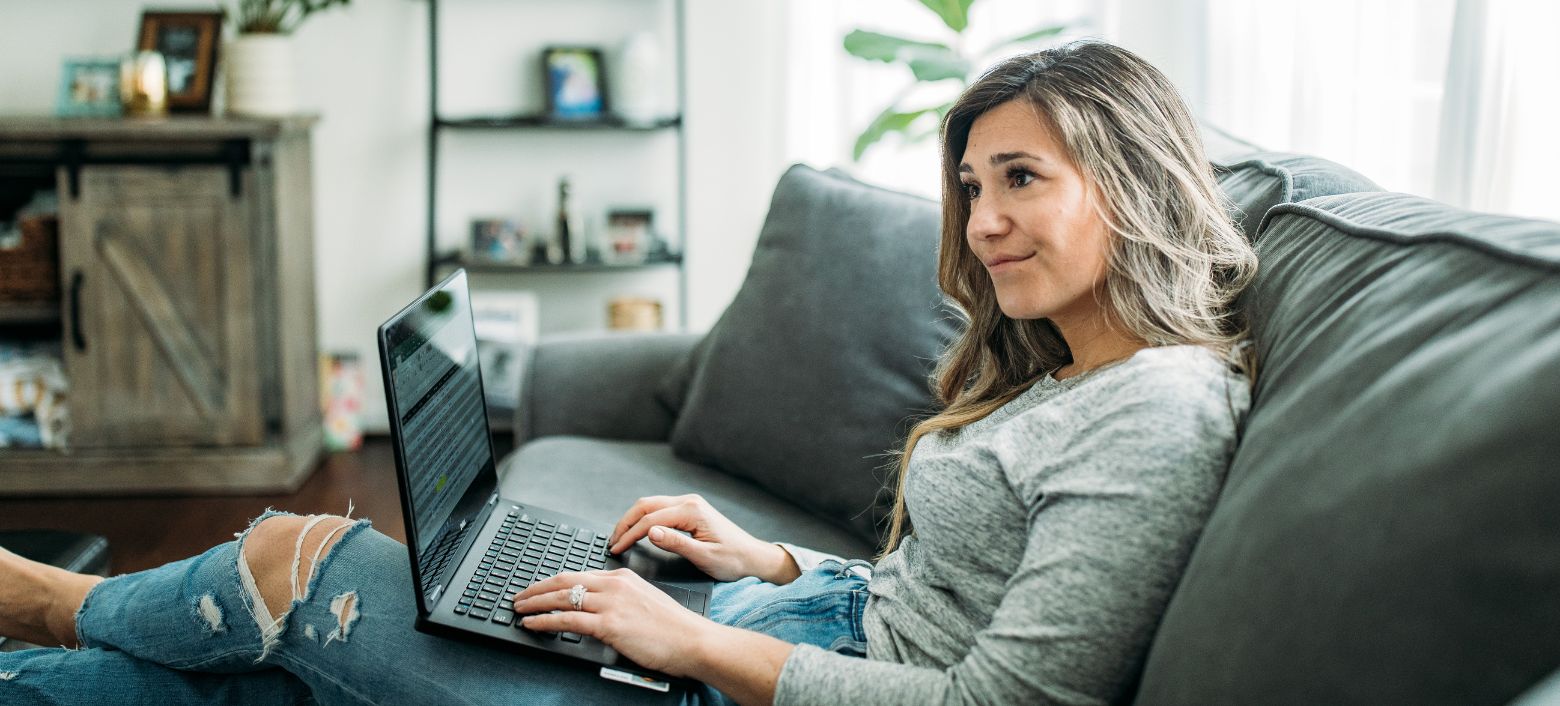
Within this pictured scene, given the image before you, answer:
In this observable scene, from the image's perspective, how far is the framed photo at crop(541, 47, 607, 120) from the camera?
352 centimetres

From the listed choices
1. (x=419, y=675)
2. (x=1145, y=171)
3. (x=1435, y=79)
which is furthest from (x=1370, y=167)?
(x=419, y=675)

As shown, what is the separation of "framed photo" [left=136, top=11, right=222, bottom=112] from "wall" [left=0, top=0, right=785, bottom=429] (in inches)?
9.2

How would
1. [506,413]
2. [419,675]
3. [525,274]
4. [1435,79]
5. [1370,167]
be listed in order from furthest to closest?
[525,274] < [506,413] < [1370,167] < [1435,79] < [419,675]

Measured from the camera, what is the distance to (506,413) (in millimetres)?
3436

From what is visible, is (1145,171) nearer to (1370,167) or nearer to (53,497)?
(1370,167)

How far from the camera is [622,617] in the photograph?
1.01m

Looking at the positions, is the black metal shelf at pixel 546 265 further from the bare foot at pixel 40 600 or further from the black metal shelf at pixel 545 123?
the bare foot at pixel 40 600

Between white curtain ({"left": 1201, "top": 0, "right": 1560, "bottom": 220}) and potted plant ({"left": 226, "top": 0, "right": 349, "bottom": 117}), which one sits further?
potted plant ({"left": 226, "top": 0, "right": 349, "bottom": 117})

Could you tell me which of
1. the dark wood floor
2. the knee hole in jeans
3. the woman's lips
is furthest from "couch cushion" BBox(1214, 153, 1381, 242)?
the dark wood floor

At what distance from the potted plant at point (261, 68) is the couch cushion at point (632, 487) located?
1630 mm

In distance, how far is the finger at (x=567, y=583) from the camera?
1.05 meters

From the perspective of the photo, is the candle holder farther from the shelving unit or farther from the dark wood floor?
the dark wood floor

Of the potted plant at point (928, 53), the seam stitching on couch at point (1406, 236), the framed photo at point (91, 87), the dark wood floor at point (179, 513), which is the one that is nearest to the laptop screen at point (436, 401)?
the seam stitching on couch at point (1406, 236)

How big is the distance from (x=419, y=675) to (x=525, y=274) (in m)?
2.86
